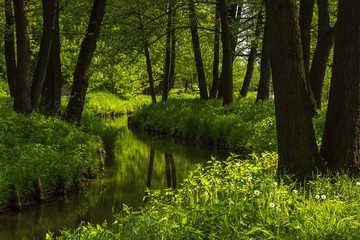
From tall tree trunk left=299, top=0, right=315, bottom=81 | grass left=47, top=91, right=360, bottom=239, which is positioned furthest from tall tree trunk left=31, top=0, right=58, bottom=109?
grass left=47, top=91, right=360, bottom=239

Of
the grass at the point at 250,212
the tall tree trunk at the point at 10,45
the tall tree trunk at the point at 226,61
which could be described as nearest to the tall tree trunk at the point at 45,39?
the tall tree trunk at the point at 10,45

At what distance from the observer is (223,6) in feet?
67.6

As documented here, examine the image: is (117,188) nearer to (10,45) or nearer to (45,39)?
(45,39)

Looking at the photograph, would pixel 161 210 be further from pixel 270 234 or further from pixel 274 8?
pixel 274 8

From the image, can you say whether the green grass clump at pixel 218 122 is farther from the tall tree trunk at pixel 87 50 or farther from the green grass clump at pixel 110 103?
the green grass clump at pixel 110 103

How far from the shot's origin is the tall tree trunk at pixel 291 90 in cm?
686

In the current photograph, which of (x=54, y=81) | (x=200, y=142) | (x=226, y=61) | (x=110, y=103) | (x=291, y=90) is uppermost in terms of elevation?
(x=226, y=61)

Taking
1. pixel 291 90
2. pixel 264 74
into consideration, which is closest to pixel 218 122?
pixel 264 74

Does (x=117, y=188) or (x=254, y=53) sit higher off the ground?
(x=254, y=53)

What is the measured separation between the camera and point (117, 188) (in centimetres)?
1127

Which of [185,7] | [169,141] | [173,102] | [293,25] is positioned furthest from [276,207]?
[173,102]

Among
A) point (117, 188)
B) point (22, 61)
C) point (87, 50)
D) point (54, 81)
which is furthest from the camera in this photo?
point (54, 81)

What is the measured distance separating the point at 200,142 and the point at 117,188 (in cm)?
753

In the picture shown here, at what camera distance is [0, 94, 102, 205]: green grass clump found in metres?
9.53
